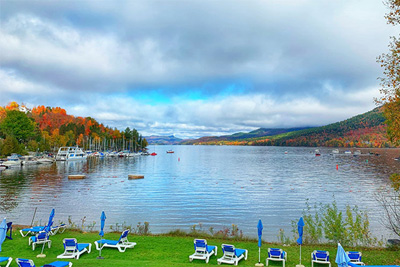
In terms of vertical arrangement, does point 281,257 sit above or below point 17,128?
below

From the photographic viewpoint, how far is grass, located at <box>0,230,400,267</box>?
13.4 meters

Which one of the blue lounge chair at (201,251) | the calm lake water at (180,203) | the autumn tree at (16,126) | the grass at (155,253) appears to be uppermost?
the autumn tree at (16,126)

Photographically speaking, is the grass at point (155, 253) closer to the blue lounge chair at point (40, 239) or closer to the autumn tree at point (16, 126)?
the blue lounge chair at point (40, 239)

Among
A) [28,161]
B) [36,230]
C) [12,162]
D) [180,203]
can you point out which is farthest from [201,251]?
[28,161]

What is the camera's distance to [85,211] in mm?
33031

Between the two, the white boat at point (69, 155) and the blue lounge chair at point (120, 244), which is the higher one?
the white boat at point (69, 155)

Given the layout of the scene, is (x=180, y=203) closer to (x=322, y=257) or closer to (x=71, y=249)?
(x=71, y=249)

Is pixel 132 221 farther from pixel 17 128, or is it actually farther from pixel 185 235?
pixel 17 128

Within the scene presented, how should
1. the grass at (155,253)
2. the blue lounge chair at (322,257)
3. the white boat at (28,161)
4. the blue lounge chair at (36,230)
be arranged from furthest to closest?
the white boat at (28,161) → the blue lounge chair at (36,230) → the blue lounge chair at (322,257) → the grass at (155,253)

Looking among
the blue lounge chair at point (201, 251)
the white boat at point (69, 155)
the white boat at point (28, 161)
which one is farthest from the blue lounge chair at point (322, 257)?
the white boat at point (69, 155)

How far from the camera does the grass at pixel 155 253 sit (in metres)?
13.4

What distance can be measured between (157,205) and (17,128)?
3627 inches

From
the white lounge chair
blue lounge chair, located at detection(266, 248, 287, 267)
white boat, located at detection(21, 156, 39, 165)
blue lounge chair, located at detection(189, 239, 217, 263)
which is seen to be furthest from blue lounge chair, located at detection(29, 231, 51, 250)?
white boat, located at detection(21, 156, 39, 165)

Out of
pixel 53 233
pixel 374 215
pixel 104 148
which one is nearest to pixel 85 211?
pixel 53 233
